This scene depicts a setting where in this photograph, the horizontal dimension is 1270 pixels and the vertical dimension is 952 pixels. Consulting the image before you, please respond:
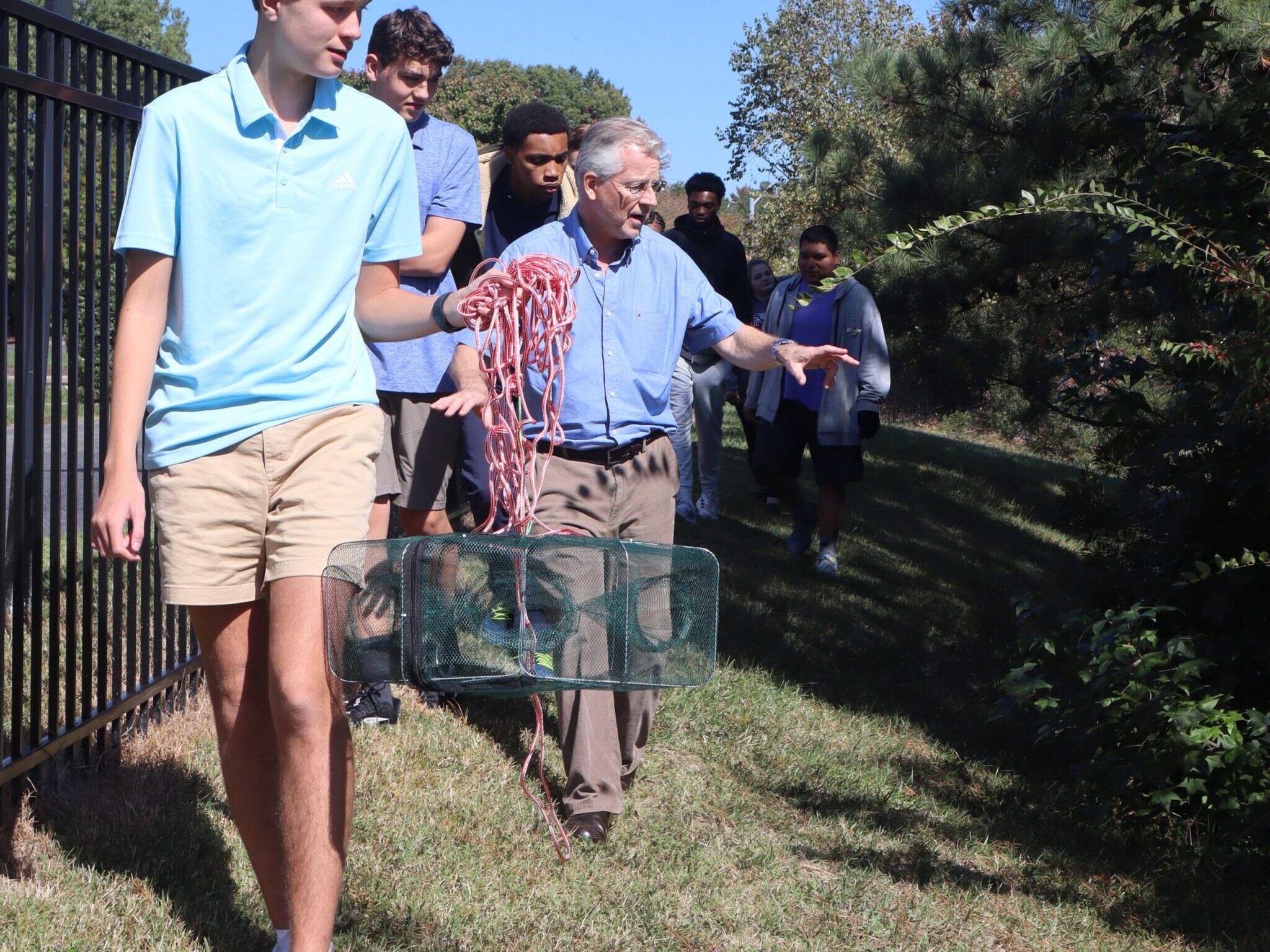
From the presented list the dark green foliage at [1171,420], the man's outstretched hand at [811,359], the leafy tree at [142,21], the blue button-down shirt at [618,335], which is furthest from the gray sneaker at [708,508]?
the leafy tree at [142,21]

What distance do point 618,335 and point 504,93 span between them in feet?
219

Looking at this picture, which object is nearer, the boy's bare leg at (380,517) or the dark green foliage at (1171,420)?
the dark green foliage at (1171,420)

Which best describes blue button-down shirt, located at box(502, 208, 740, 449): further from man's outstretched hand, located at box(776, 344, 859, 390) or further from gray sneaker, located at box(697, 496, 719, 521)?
gray sneaker, located at box(697, 496, 719, 521)

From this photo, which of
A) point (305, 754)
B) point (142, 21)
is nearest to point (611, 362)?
point (305, 754)

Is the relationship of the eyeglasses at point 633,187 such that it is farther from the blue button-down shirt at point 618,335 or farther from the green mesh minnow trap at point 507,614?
the green mesh minnow trap at point 507,614

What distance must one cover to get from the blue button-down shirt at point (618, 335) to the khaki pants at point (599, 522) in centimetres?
10

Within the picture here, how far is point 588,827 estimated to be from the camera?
166 inches

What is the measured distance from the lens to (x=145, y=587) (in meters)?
4.43

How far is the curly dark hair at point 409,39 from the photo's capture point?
4.57 metres

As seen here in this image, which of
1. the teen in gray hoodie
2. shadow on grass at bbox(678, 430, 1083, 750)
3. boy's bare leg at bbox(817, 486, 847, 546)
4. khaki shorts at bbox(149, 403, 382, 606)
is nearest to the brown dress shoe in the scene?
khaki shorts at bbox(149, 403, 382, 606)

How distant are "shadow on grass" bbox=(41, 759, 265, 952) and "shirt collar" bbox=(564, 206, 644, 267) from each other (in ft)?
6.46

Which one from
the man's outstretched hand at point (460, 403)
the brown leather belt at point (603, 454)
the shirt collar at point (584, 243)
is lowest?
the brown leather belt at point (603, 454)

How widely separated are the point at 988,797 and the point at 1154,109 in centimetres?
372

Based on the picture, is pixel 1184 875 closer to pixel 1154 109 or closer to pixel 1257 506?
pixel 1257 506
